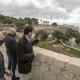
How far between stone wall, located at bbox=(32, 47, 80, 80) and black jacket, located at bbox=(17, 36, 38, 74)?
501 millimetres

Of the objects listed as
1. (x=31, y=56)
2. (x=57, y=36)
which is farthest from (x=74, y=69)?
(x=57, y=36)

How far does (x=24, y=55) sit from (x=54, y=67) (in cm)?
74

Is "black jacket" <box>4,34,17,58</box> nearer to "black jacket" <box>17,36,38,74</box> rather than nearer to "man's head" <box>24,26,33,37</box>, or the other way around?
"black jacket" <box>17,36,38,74</box>

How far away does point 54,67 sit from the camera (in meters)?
4.68

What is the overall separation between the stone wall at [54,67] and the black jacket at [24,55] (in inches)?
19.7

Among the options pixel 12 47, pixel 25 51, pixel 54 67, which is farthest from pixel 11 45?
pixel 54 67

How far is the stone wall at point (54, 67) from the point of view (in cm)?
437

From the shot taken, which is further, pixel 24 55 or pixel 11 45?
pixel 11 45

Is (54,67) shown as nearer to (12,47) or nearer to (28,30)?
(28,30)

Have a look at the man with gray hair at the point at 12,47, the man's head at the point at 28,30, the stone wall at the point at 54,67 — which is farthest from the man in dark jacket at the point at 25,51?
the man with gray hair at the point at 12,47

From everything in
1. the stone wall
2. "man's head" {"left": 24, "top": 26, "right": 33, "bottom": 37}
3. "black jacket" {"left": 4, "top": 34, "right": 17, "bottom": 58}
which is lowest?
the stone wall

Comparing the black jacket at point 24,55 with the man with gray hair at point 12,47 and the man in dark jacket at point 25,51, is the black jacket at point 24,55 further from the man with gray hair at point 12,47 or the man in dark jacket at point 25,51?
the man with gray hair at point 12,47

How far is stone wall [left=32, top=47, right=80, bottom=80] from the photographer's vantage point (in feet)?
14.3

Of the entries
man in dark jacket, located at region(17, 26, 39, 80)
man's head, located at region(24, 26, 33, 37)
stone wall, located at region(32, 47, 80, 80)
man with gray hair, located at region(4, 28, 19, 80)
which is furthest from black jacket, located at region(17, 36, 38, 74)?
man with gray hair, located at region(4, 28, 19, 80)
